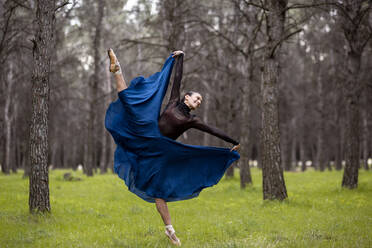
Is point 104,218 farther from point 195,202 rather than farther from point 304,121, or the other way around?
point 304,121

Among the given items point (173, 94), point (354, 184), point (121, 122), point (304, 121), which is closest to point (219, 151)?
point (173, 94)

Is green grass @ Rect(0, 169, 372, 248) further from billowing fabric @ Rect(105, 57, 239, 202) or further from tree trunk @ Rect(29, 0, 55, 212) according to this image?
billowing fabric @ Rect(105, 57, 239, 202)

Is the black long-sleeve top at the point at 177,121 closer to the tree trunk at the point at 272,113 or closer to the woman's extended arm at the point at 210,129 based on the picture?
the woman's extended arm at the point at 210,129

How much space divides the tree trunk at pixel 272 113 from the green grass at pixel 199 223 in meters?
0.52

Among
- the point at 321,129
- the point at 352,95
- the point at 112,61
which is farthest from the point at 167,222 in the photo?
the point at 321,129

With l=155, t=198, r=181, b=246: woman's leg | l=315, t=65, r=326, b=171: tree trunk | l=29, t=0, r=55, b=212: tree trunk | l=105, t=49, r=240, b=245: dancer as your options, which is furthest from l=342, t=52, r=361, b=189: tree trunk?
l=315, t=65, r=326, b=171: tree trunk

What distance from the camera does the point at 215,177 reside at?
5.88 meters

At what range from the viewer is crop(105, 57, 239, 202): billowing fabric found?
211 inches

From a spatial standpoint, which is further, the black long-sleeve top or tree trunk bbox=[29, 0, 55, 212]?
tree trunk bbox=[29, 0, 55, 212]

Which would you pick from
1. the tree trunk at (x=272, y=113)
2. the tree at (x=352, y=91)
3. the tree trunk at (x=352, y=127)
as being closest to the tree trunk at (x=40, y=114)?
the tree trunk at (x=272, y=113)

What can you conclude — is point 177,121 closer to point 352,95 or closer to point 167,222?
point 167,222

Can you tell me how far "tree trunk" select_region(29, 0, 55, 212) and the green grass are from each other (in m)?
0.46

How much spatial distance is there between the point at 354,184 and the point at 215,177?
863cm

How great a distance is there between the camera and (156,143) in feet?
17.4
